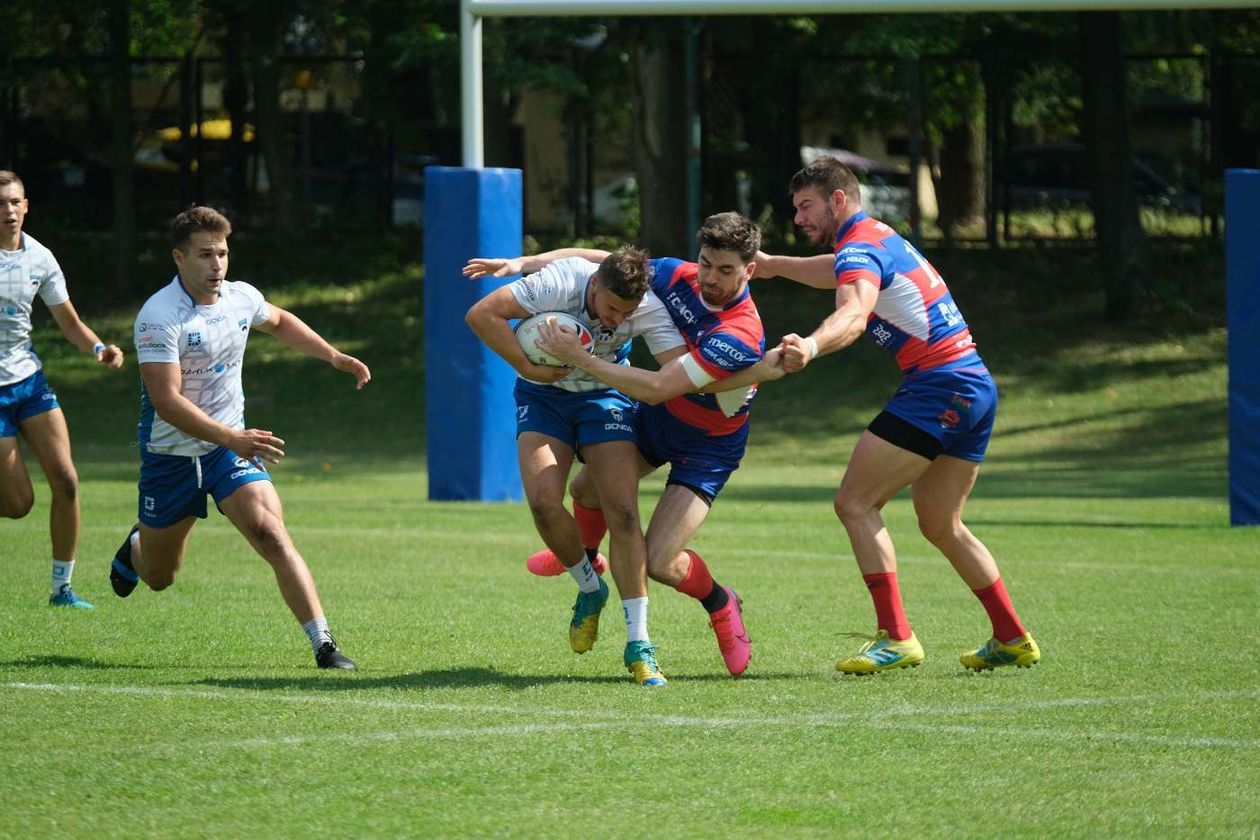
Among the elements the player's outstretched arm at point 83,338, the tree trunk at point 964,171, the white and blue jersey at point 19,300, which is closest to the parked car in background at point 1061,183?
the tree trunk at point 964,171

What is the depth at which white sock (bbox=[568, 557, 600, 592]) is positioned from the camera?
7434 millimetres

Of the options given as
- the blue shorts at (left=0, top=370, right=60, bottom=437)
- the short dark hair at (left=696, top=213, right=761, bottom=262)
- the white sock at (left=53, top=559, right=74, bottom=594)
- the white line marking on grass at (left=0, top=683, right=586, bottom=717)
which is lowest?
the white sock at (left=53, top=559, right=74, bottom=594)

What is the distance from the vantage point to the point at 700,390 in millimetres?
7012

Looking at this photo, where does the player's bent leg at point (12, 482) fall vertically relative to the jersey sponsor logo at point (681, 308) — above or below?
below

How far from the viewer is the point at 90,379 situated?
2342 centimetres

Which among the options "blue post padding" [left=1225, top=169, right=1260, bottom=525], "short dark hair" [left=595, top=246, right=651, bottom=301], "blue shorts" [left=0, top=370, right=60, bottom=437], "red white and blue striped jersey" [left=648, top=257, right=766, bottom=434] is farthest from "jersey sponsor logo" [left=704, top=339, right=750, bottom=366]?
"blue post padding" [left=1225, top=169, right=1260, bottom=525]

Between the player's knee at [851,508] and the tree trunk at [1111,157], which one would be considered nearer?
the player's knee at [851,508]

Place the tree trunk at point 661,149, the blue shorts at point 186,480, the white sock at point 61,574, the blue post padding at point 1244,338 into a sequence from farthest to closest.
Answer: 1. the tree trunk at point 661,149
2. the blue post padding at point 1244,338
3. the white sock at point 61,574
4. the blue shorts at point 186,480

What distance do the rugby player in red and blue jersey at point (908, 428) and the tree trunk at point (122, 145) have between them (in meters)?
20.0

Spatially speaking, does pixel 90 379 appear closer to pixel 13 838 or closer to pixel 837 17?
pixel 837 17

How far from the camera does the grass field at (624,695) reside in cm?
517

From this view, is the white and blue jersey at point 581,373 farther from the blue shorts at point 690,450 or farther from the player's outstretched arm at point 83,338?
the player's outstretched arm at point 83,338

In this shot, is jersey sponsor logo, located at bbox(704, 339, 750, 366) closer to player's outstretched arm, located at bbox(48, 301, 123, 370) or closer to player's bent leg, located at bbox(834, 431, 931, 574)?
player's bent leg, located at bbox(834, 431, 931, 574)

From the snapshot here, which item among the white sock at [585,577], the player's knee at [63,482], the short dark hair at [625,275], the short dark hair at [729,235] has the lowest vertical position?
the white sock at [585,577]
